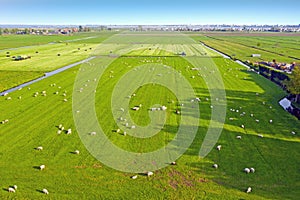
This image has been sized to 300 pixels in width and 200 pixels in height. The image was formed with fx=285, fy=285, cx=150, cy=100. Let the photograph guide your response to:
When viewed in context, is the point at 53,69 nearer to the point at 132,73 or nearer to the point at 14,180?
the point at 132,73

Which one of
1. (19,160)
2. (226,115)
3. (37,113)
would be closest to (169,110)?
(226,115)

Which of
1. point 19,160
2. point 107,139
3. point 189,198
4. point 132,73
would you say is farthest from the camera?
point 132,73

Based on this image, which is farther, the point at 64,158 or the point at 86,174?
the point at 64,158

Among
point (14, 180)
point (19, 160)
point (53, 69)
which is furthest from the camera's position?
point (53, 69)

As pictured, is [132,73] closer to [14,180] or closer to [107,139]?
[107,139]

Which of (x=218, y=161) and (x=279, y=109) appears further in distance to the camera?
(x=279, y=109)

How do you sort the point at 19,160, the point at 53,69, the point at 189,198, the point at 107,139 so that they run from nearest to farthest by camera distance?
1. the point at 189,198
2. the point at 19,160
3. the point at 107,139
4. the point at 53,69

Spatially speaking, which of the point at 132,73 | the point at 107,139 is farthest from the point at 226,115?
the point at 132,73

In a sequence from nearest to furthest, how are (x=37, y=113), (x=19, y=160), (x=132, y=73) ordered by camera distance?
(x=19, y=160), (x=37, y=113), (x=132, y=73)
